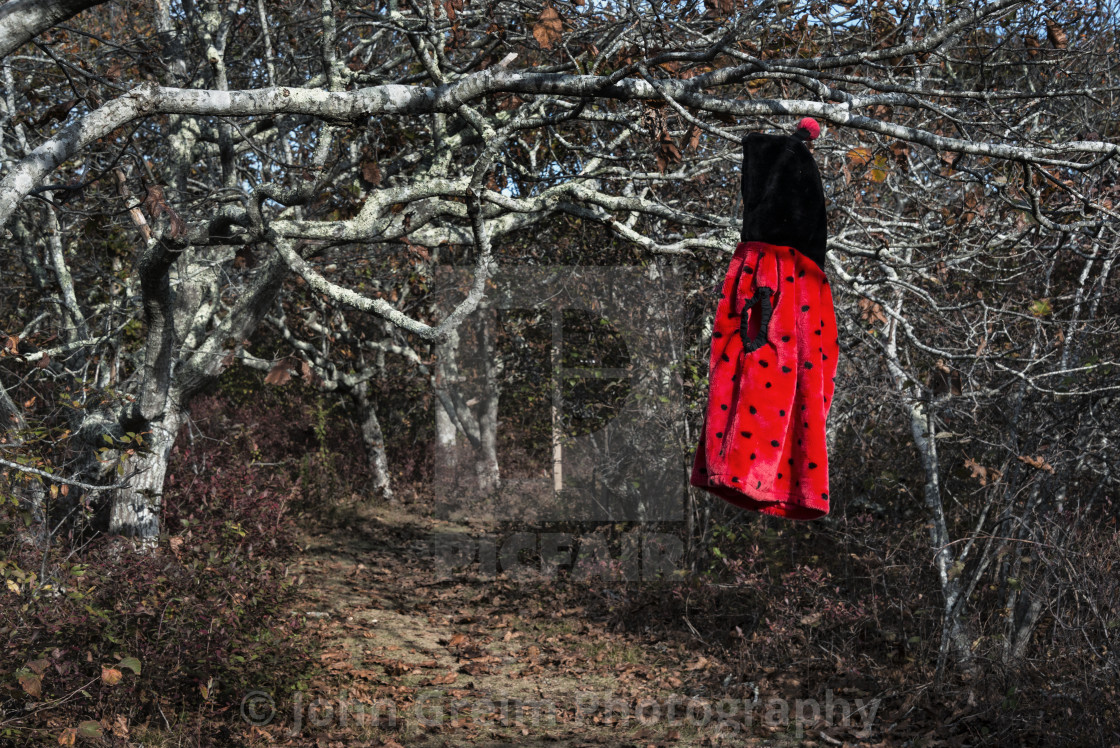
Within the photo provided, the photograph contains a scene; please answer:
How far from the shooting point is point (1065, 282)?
8188 millimetres

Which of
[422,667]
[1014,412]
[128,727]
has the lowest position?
[422,667]

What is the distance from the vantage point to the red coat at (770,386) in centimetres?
267

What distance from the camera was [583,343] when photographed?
35.4 ft

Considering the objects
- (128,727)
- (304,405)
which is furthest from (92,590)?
(304,405)

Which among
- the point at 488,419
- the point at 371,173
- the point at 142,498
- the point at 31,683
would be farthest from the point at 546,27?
the point at 488,419

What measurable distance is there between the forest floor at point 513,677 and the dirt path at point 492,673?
0.05 ft

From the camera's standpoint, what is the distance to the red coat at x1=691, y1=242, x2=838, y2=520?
8.75 ft

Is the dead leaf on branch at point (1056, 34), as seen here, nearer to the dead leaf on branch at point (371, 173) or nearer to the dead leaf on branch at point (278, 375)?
the dead leaf on branch at point (371, 173)

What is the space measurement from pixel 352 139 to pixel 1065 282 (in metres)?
7.44

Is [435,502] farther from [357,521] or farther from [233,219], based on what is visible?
[233,219]

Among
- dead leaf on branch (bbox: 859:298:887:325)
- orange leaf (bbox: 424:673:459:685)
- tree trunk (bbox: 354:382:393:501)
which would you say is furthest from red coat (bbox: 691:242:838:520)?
tree trunk (bbox: 354:382:393:501)

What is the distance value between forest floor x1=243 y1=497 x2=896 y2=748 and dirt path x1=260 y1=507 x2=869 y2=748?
16 mm

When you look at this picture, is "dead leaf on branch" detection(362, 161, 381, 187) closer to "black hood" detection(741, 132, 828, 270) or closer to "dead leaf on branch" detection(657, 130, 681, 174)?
"dead leaf on branch" detection(657, 130, 681, 174)

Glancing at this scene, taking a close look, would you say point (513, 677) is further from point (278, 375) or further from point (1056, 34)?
point (1056, 34)
